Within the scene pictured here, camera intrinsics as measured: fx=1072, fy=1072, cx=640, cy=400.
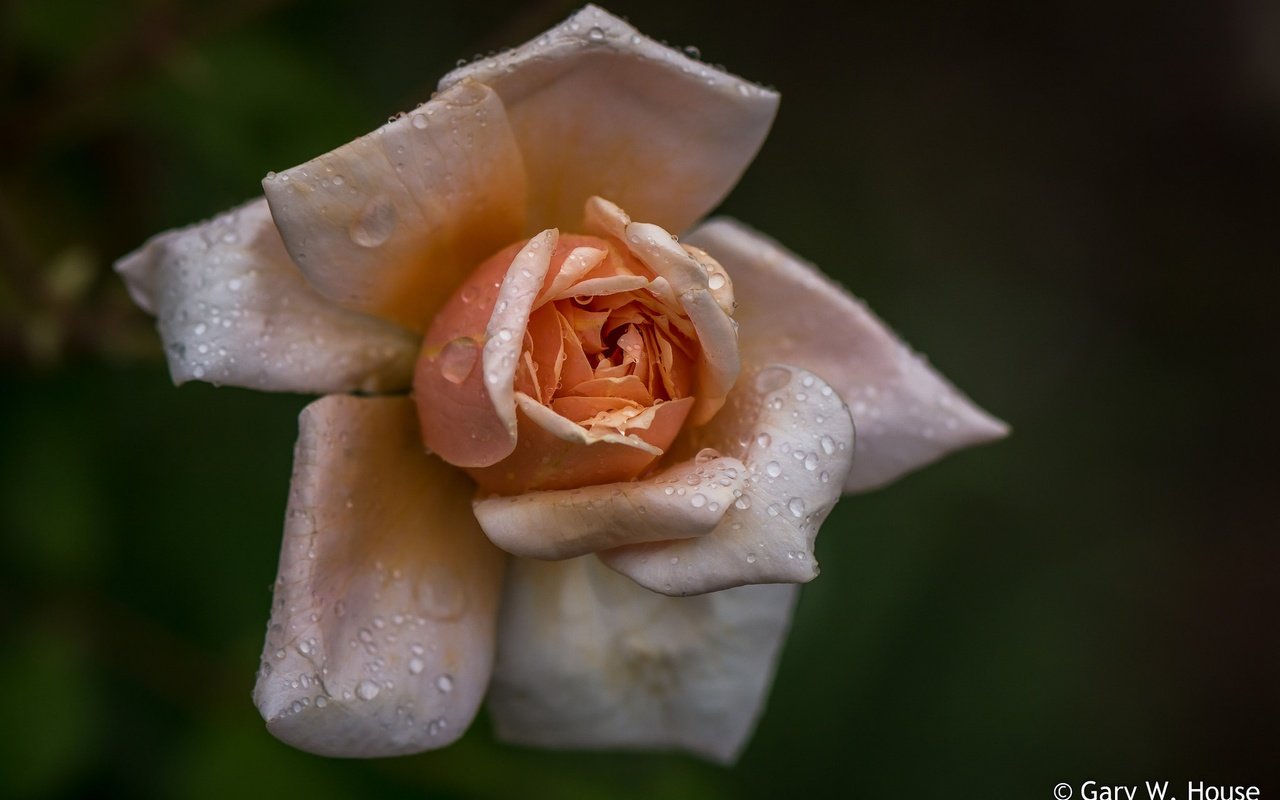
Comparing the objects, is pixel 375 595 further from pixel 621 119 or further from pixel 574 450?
pixel 621 119

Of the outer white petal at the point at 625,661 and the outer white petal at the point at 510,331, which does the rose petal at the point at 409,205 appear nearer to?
the outer white petal at the point at 510,331

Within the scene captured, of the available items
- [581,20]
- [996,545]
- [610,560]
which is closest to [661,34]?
[996,545]

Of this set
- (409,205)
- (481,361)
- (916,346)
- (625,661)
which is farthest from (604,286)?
(916,346)

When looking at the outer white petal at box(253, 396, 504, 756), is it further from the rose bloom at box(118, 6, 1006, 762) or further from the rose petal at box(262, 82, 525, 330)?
the rose petal at box(262, 82, 525, 330)

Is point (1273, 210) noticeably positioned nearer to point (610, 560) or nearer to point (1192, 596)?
point (1192, 596)

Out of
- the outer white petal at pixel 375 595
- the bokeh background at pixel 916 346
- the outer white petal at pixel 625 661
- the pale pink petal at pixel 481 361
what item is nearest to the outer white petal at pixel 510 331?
the pale pink petal at pixel 481 361
